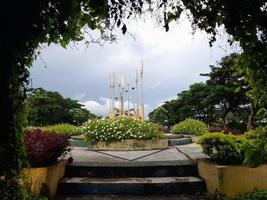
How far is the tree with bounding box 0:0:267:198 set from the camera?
134 inches

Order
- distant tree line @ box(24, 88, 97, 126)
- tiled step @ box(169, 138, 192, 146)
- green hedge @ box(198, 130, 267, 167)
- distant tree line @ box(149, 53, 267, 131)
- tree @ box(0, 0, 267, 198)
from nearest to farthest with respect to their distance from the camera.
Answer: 1. tree @ box(0, 0, 267, 198)
2. green hedge @ box(198, 130, 267, 167)
3. tiled step @ box(169, 138, 192, 146)
4. distant tree line @ box(149, 53, 267, 131)
5. distant tree line @ box(24, 88, 97, 126)

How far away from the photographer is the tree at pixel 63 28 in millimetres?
3393

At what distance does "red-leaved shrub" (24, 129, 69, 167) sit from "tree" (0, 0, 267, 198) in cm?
305

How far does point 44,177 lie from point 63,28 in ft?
11.8

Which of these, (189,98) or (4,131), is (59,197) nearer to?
(4,131)

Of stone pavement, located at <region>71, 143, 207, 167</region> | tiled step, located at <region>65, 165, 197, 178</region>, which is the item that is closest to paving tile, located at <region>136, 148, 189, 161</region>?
stone pavement, located at <region>71, 143, 207, 167</region>

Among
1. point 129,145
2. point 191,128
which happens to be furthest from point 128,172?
point 191,128

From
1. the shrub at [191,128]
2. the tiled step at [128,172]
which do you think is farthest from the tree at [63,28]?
the shrub at [191,128]

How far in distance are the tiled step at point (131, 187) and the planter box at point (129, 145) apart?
4845 millimetres

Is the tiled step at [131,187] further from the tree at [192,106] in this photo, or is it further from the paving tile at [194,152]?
the tree at [192,106]

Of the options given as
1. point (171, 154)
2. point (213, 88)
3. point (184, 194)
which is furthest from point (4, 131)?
point (213, 88)

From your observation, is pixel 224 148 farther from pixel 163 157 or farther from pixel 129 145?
pixel 129 145

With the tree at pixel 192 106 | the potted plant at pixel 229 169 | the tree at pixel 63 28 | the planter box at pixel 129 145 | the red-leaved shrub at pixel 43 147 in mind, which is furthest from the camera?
the tree at pixel 192 106

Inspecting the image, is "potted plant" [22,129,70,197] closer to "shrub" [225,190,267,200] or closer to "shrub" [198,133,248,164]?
"shrub" [198,133,248,164]
